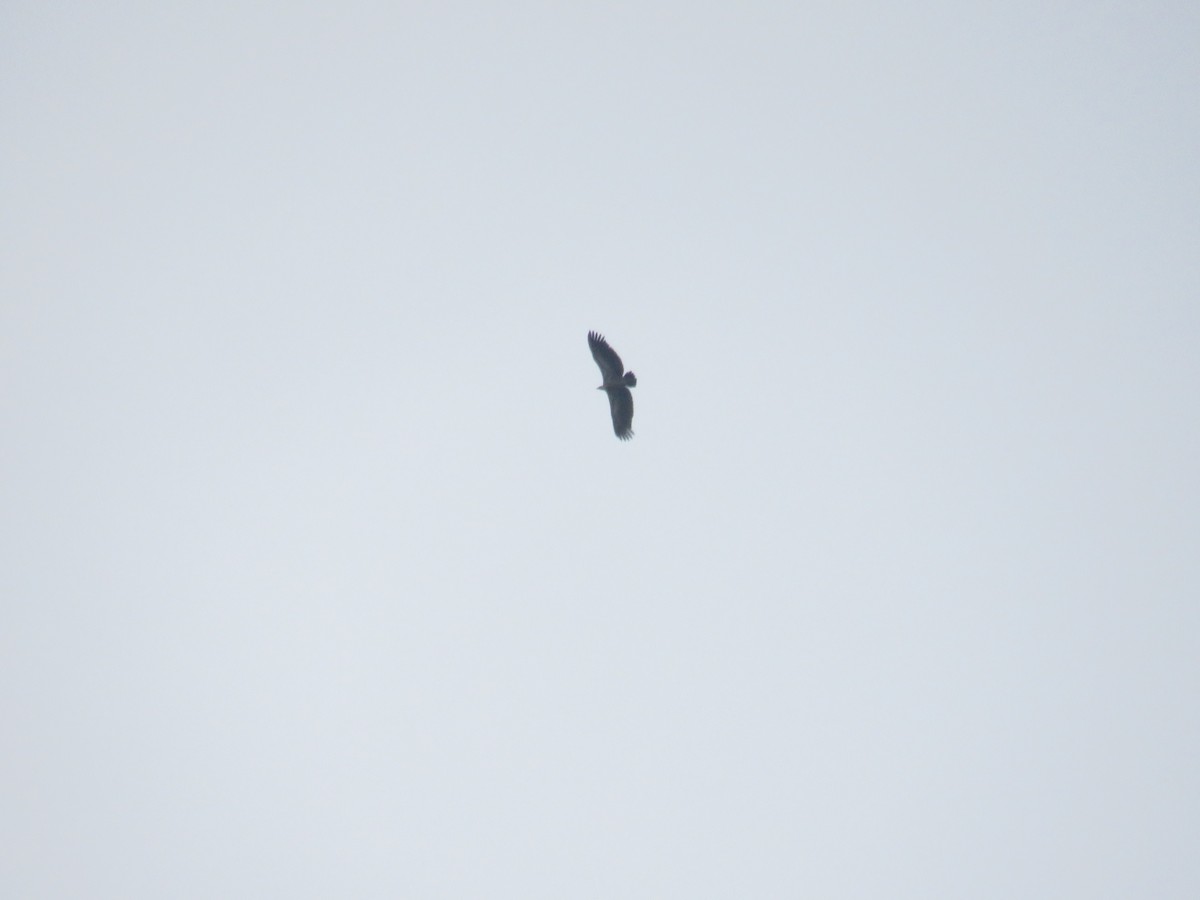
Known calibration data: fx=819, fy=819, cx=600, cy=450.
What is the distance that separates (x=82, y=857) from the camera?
48.1 m

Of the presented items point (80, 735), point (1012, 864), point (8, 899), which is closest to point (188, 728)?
point (80, 735)

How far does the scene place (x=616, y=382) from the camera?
12.1 metres

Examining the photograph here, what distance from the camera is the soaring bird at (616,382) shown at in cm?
1190

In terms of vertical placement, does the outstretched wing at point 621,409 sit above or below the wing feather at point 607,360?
below

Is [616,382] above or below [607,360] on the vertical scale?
below

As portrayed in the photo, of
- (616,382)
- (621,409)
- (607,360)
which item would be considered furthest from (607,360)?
(621,409)

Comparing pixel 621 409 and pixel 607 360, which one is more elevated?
pixel 607 360

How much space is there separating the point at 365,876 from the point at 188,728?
37.4m

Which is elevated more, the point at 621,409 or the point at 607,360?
the point at 607,360

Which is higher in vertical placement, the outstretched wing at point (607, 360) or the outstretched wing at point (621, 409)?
the outstretched wing at point (607, 360)

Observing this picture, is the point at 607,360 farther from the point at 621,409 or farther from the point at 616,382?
the point at 621,409

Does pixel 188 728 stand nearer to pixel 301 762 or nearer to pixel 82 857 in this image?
pixel 301 762

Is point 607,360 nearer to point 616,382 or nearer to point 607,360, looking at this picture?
point 607,360

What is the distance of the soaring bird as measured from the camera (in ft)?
39.0
